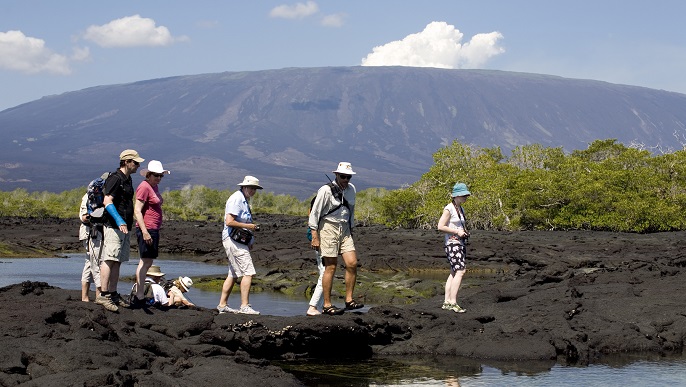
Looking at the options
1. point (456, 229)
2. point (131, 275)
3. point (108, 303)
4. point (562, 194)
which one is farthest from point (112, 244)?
point (562, 194)

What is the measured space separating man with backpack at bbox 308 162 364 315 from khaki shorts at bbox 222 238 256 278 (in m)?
0.98

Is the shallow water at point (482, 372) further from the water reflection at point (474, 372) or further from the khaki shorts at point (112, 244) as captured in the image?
the khaki shorts at point (112, 244)

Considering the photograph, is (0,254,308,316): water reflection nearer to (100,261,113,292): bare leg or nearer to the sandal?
the sandal

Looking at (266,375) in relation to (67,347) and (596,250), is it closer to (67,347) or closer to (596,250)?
(67,347)

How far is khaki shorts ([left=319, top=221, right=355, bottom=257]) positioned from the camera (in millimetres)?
14609

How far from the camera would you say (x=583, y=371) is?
43.4ft

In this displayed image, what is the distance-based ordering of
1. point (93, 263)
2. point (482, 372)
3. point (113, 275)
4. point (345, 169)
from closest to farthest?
point (482, 372) < point (113, 275) < point (93, 263) < point (345, 169)

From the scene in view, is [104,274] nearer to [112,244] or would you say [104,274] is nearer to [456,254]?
[112,244]

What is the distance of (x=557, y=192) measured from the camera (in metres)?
45.6

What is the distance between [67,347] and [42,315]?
127 centimetres

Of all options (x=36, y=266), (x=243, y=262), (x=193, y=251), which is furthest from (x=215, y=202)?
(x=243, y=262)

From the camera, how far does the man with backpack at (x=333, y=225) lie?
47.6 ft

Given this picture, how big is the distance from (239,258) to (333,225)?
56.8 inches

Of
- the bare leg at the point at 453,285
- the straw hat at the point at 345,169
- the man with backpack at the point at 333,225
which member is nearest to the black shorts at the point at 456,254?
the bare leg at the point at 453,285
